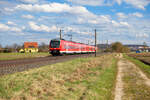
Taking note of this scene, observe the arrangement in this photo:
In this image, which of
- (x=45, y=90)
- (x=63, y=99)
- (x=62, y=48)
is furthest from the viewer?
(x=62, y=48)

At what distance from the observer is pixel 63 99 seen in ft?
26.7

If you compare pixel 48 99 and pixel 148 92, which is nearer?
pixel 48 99

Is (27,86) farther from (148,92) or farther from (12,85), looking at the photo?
(148,92)

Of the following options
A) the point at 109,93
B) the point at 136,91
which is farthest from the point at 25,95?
the point at 136,91

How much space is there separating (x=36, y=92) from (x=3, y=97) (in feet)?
4.63

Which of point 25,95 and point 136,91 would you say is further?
point 136,91

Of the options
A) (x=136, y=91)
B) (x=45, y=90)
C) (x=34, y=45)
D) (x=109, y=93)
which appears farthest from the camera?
(x=34, y=45)

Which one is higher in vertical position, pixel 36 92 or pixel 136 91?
pixel 36 92

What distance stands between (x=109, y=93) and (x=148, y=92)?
239 centimetres

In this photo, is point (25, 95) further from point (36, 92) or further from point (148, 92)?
Result: point (148, 92)

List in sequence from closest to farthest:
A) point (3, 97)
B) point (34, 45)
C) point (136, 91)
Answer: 1. point (3, 97)
2. point (136, 91)
3. point (34, 45)

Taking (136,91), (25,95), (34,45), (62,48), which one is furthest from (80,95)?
(34,45)

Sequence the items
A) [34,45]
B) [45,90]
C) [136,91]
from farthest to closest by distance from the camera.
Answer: [34,45] → [136,91] → [45,90]

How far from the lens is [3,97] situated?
23.9 ft
